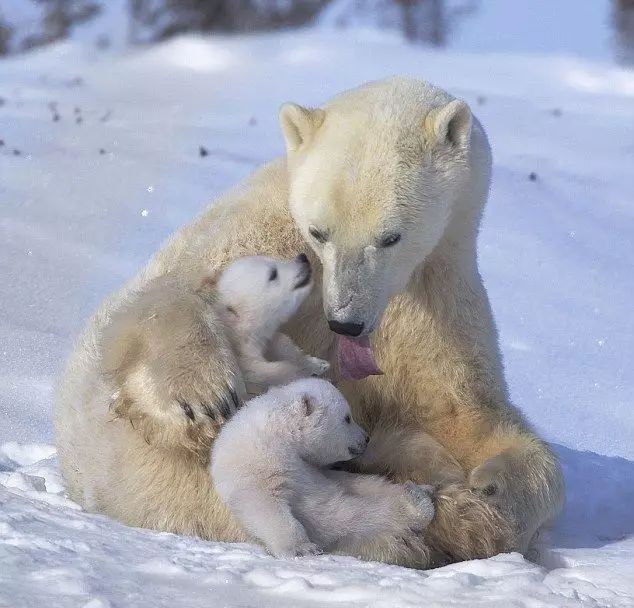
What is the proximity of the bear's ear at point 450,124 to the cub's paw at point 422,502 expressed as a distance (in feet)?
3.21

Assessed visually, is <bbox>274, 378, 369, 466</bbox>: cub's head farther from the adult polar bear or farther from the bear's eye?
the bear's eye

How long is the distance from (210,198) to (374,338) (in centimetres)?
439

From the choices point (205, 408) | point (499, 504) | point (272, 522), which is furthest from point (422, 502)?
point (205, 408)

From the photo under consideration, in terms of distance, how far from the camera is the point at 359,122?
3.10 metres

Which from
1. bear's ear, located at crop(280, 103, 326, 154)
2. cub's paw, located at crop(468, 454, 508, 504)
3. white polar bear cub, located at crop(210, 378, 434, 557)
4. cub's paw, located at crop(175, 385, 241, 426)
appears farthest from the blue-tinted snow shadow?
bear's ear, located at crop(280, 103, 326, 154)

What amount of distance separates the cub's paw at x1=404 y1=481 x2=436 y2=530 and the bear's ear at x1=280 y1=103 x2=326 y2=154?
3.51 feet

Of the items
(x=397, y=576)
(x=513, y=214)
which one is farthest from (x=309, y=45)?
(x=397, y=576)

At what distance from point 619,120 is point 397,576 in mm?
10799

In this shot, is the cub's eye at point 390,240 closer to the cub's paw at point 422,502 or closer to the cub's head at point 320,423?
the cub's head at point 320,423

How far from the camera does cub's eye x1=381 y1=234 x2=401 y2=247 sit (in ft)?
9.72

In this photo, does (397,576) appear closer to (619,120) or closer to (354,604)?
(354,604)

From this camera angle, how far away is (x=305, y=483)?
2.60 metres

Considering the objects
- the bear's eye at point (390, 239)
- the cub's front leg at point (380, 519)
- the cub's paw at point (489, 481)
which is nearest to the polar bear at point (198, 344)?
the bear's eye at point (390, 239)

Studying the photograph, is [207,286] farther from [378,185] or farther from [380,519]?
[380,519]
